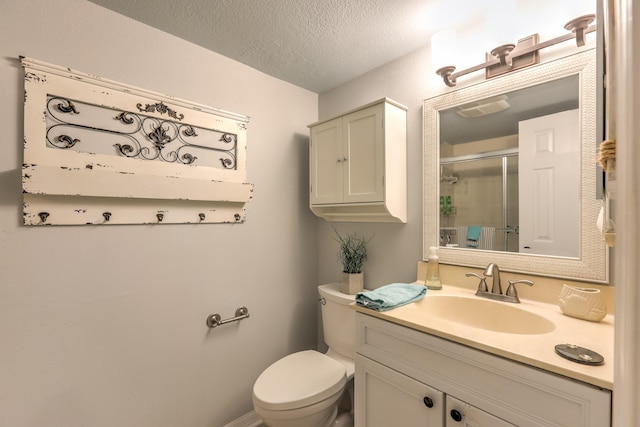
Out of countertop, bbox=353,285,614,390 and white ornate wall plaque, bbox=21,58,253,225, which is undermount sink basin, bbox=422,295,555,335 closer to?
countertop, bbox=353,285,614,390

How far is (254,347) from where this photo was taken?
5.80ft

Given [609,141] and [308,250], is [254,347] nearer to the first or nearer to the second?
[308,250]

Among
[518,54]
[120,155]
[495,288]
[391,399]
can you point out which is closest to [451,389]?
[391,399]

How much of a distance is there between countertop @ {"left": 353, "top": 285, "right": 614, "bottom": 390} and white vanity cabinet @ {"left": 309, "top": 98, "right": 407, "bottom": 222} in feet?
2.03

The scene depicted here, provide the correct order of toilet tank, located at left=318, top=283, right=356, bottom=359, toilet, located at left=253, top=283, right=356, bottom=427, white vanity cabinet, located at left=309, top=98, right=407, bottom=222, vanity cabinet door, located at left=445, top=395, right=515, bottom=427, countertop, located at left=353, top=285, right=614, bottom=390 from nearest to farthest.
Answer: countertop, located at left=353, top=285, right=614, bottom=390, vanity cabinet door, located at left=445, top=395, right=515, bottom=427, toilet, located at left=253, top=283, right=356, bottom=427, white vanity cabinet, located at left=309, top=98, right=407, bottom=222, toilet tank, located at left=318, top=283, right=356, bottom=359

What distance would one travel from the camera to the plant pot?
66.6 inches

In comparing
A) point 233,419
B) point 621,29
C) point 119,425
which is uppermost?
point 621,29

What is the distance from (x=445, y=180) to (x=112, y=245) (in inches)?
63.1

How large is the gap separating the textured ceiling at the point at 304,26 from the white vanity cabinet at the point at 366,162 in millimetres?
326

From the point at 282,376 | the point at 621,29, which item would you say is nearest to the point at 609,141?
the point at 621,29

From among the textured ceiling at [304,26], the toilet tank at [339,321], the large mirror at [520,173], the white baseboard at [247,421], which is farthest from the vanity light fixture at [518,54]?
the white baseboard at [247,421]

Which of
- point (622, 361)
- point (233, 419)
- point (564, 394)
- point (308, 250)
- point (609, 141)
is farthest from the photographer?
point (308, 250)

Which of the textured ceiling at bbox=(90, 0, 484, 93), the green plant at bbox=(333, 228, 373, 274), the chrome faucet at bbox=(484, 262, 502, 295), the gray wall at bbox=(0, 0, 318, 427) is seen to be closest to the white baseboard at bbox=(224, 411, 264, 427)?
the gray wall at bbox=(0, 0, 318, 427)

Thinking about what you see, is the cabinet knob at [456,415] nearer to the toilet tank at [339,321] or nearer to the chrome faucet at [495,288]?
the chrome faucet at [495,288]
